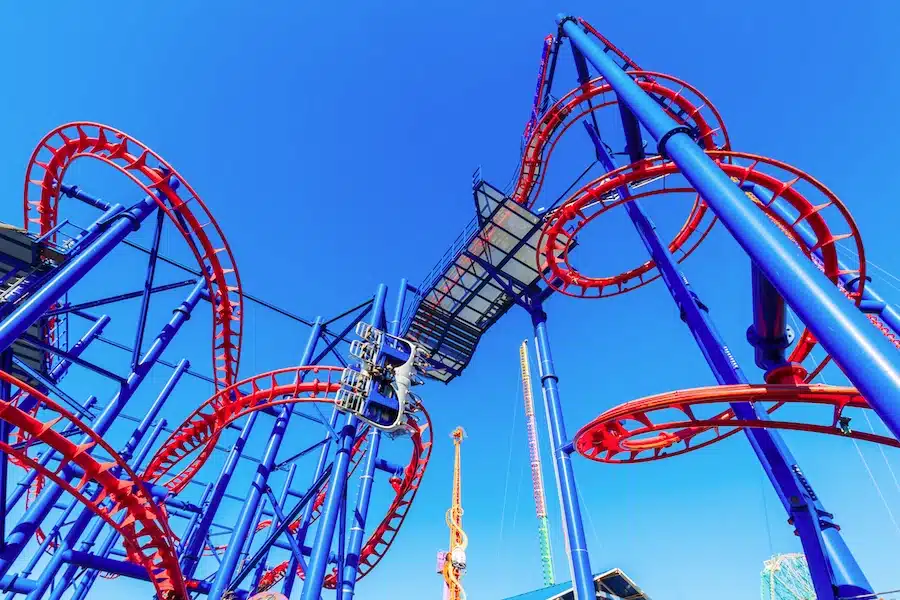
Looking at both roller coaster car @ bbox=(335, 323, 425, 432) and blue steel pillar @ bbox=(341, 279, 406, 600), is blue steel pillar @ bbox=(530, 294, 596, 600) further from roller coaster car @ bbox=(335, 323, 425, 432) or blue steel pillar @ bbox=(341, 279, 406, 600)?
blue steel pillar @ bbox=(341, 279, 406, 600)

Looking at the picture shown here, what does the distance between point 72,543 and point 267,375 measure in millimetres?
4490

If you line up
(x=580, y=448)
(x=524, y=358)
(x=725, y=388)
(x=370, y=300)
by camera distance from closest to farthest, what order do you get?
(x=725, y=388)
(x=580, y=448)
(x=370, y=300)
(x=524, y=358)

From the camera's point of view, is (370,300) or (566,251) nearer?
(566,251)

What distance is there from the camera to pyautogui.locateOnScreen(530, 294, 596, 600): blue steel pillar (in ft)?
26.2

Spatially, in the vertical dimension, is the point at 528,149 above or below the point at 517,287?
above

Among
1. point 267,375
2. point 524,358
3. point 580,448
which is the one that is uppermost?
point 524,358

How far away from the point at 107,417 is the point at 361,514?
16.7 ft

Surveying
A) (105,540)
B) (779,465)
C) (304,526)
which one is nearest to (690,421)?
(779,465)

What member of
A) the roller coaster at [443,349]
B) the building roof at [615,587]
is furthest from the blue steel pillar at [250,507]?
the building roof at [615,587]

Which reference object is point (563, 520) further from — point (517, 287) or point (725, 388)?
point (517, 287)

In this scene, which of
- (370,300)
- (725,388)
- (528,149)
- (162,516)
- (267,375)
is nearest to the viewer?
(725,388)

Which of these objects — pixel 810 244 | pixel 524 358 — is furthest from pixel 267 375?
pixel 524 358

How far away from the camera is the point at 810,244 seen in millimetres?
8188

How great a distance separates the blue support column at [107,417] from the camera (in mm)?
7770
